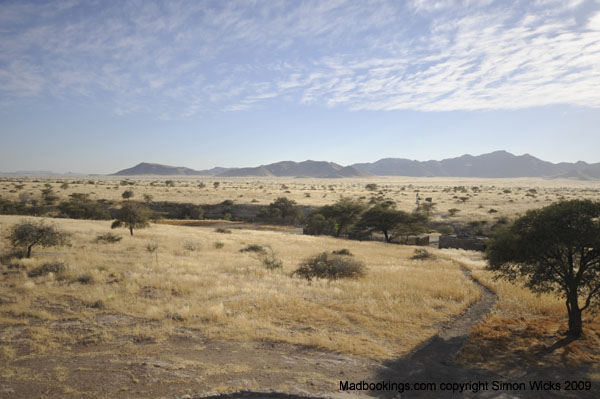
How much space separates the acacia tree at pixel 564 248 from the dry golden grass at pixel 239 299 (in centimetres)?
361

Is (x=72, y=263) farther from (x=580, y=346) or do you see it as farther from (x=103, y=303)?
(x=580, y=346)

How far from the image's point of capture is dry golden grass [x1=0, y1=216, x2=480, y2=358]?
1076cm

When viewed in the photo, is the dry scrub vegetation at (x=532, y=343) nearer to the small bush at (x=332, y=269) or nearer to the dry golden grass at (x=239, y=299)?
the dry golden grass at (x=239, y=299)

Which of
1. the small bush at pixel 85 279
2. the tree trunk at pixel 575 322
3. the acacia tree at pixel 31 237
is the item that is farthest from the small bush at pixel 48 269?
the tree trunk at pixel 575 322

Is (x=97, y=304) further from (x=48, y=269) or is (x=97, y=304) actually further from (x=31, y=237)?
(x=31, y=237)

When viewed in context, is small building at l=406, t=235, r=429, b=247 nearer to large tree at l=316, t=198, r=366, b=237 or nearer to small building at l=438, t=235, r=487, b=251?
small building at l=438, t=235, r=487, b=251

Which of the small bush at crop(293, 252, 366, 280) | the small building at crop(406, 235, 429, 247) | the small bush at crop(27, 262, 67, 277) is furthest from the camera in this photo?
the small building at crop(406, 235, 429, 247)

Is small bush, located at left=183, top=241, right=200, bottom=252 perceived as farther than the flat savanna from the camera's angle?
Yes

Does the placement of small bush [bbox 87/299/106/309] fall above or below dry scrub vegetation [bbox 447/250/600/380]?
above

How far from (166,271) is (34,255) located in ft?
27.1

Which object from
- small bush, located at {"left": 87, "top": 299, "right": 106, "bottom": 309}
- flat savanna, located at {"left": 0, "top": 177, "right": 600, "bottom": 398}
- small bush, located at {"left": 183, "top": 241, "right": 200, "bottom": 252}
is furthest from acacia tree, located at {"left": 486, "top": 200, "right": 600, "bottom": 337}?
small bush, located at {"left": 183, "top": 241, "right": 200, "bottom": 252}

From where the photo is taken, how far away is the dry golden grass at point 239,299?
1076 centimetres

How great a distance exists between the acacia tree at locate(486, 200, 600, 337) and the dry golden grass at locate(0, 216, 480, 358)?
3.61 m

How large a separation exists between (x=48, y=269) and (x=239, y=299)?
381 inches
